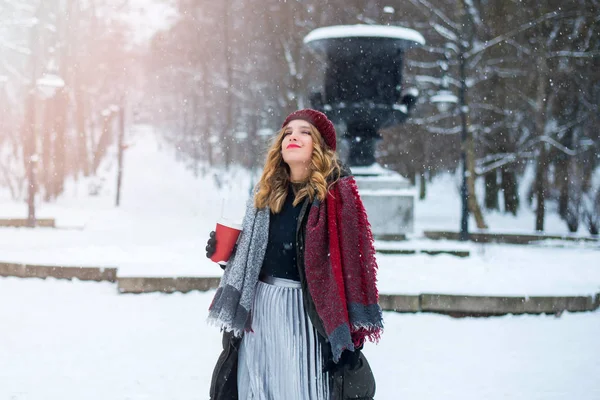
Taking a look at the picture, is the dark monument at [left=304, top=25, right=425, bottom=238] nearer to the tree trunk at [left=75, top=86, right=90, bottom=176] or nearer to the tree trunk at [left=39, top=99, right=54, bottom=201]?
the tree trunk at [left=39, top=99, right=54, bottom=201]

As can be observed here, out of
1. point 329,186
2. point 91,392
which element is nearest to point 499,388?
point 329,186

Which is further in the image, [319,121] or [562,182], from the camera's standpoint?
[562,182]

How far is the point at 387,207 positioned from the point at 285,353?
8046 mm

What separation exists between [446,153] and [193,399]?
72.2 feet

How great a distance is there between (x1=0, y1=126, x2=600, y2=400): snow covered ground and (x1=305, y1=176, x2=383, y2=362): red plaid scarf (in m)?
0.49

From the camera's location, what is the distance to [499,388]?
4309 millimetres

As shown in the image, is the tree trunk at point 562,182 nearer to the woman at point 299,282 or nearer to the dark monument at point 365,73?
the dark monument at point 365,73

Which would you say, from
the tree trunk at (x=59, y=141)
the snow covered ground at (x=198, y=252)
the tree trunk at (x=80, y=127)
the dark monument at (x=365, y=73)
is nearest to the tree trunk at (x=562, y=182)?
the snow covered ground at (x=198, y=252)

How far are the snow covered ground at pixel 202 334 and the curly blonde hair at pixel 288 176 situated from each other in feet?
0.68

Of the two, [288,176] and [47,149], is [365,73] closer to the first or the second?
[288,176]

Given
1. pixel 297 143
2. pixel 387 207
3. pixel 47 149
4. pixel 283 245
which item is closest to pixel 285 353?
pixel 283 245

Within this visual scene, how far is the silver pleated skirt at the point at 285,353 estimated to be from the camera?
8.96 ft

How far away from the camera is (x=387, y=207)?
10617 mm

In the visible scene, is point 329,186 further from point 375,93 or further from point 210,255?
point 375,93
